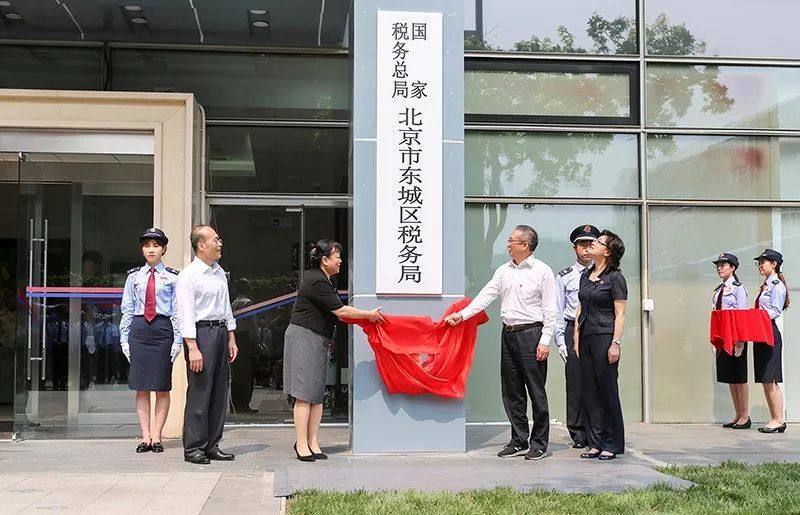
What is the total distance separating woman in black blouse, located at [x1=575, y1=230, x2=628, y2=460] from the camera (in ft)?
25.0

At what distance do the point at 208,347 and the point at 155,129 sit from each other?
2642 mm

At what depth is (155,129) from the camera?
9102 mm

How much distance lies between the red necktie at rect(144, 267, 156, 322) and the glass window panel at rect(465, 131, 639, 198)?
3.50m

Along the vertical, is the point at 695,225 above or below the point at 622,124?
below

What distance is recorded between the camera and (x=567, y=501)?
18.4ft

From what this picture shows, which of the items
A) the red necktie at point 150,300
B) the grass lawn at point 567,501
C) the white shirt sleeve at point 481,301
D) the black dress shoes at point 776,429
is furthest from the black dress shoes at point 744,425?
the red necktie at point 150,300

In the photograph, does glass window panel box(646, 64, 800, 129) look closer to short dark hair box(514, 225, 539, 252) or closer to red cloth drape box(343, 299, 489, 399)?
short dark hair box(514, 225, 539, 252)

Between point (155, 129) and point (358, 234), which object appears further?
point (155, 129)

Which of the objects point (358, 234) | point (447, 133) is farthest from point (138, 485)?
point (447, 133)

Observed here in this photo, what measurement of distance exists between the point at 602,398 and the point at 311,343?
7.59 feet

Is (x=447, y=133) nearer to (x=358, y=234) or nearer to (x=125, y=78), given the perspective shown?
(x=358, y=234)

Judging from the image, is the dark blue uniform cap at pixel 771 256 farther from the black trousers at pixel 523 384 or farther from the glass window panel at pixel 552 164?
the black trousers at pixel 523 384

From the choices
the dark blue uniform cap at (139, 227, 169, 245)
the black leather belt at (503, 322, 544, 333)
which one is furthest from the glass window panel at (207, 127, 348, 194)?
the black leather belt at (503, 322, 544, 333)

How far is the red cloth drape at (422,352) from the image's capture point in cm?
748
